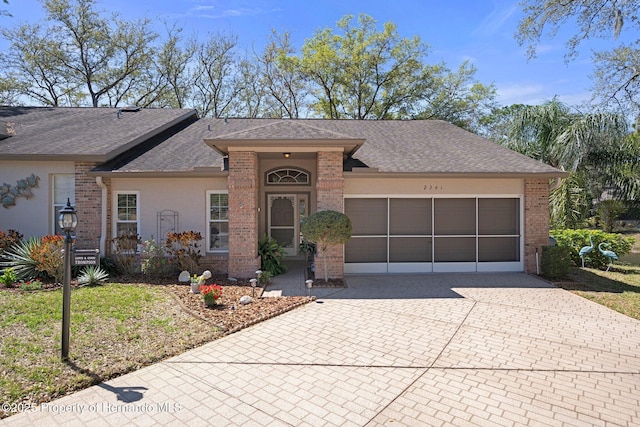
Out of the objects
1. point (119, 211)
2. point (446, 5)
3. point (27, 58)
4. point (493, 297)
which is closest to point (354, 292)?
point (493, 297)

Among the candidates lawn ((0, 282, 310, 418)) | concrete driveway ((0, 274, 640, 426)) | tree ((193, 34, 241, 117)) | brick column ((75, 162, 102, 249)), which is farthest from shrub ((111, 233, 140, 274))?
tree ((193, 34, 241, 117))

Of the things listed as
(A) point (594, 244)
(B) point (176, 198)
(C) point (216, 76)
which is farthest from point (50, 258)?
(C) point (216, 76)

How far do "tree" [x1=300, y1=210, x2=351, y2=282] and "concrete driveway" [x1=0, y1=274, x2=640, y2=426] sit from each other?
6.60 feet

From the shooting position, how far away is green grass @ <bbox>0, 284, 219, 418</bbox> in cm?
406

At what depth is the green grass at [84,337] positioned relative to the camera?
13.3 ft

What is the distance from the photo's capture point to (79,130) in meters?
12.3

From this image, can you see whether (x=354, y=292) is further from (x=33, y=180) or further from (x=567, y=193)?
(x=567, y=193)

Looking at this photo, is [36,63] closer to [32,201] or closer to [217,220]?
[32,201]

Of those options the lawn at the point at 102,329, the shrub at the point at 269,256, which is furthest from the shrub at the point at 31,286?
the shrub at the point at 269,256

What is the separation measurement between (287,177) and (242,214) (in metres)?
3.64

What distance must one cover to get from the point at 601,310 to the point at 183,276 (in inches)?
348

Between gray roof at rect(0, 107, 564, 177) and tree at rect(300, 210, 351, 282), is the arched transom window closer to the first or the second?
gray roof at rect(0, 107, 564, 177)

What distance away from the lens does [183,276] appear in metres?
8.81

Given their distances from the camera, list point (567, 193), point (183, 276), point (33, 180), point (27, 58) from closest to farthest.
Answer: point (183, 276), point (33, 180), point (567, 193), point (27, 58)
